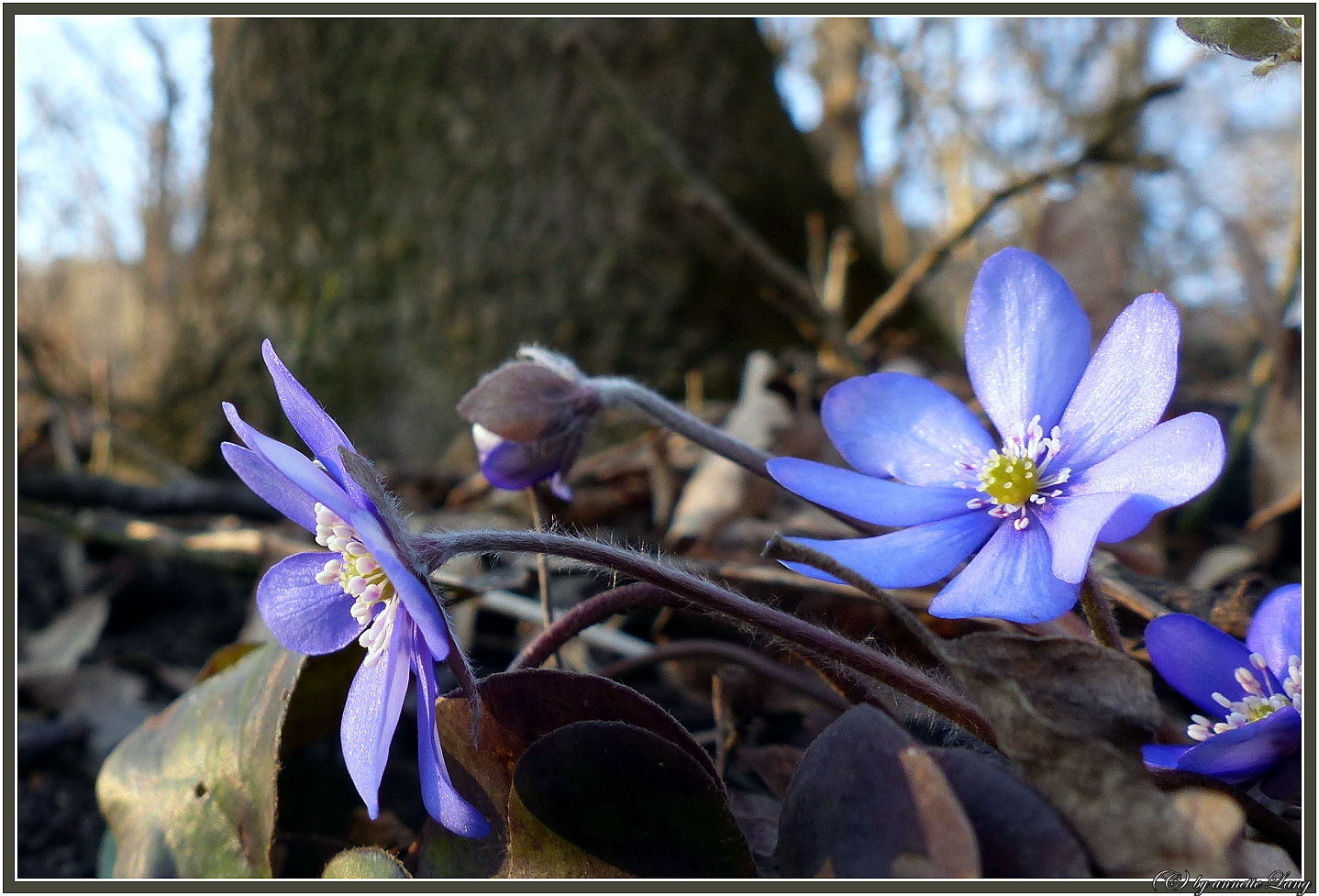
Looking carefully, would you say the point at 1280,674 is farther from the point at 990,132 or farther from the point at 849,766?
the point at 990,132

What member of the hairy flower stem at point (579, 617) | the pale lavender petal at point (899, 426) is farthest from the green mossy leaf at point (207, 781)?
the pale lavender petal at point (899, 426)

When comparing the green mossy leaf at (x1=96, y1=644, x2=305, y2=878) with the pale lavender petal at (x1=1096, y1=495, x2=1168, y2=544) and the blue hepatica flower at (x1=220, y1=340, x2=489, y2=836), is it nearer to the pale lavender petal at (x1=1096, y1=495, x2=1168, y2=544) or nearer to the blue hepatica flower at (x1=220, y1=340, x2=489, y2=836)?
the blue hepatica flower at (x1=220, y1=340, x2=489, y2=836)

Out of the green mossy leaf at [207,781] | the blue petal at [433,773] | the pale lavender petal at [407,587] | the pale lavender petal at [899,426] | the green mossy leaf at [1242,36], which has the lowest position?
the green mossy leaf at [207,781]

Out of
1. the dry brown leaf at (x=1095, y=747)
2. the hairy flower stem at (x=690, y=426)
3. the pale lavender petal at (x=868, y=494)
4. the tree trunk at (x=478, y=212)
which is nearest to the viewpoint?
the dry brown leaf at (x=1095, y=747)

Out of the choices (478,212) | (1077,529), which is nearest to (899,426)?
(1077,529)

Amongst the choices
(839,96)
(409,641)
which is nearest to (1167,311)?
(409,641)

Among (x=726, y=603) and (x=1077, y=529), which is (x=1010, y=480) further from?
(x=726, y=603)

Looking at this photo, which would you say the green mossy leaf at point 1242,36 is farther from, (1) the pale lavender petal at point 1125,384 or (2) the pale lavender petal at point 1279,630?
(2) the pale lavender petal at point 1279,630

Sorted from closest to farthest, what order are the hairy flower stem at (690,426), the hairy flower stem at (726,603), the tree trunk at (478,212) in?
the hairy flower stem at (726,603)
the hairy flower stem at (690,426)
the tree trunk at (478,212)
